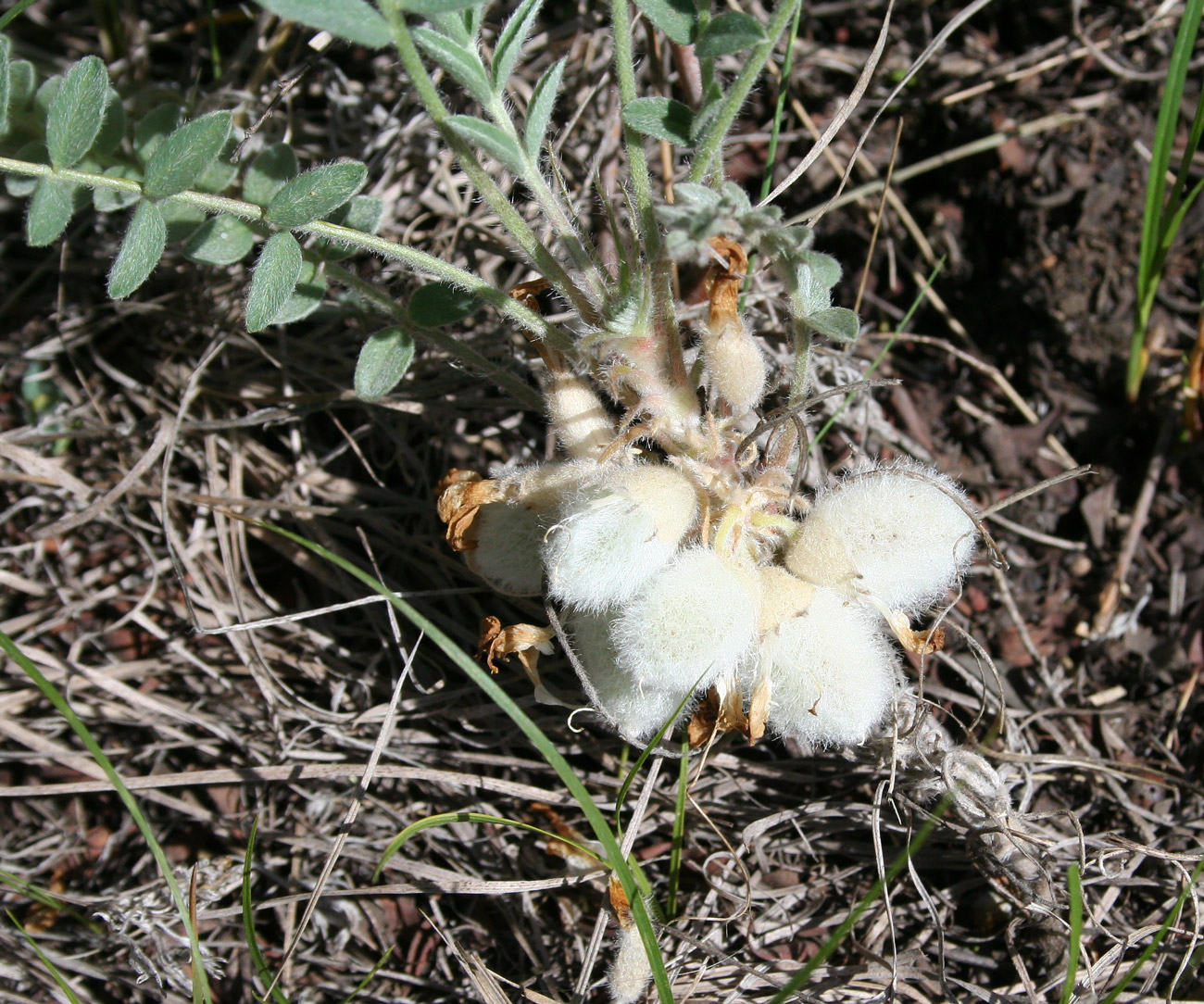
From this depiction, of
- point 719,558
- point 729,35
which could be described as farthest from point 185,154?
point 719,558

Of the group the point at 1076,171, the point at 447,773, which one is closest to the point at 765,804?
the point at 447,773

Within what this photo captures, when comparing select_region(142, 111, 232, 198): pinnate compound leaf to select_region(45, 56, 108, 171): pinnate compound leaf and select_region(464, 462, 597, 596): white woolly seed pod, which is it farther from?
select_region(464, 462, 597, 596): white woolly seed pod

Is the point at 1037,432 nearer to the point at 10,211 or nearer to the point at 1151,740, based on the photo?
the point at 1151,740

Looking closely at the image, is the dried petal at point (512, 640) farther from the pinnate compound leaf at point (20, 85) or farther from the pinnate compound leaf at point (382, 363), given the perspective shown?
the pinnate compound leaf at point (20, 85)

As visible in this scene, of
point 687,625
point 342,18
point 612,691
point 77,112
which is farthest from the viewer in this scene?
point 612,691

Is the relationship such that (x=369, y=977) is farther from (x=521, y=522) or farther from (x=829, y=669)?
Result: (x=829, y=669)
